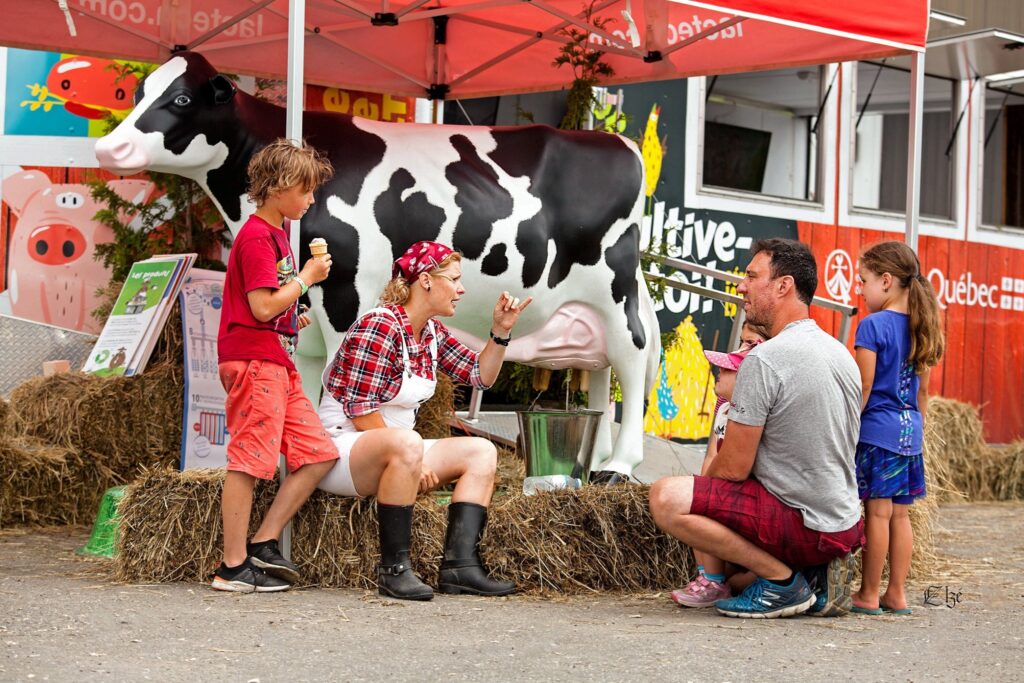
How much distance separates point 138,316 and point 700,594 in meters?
3.27

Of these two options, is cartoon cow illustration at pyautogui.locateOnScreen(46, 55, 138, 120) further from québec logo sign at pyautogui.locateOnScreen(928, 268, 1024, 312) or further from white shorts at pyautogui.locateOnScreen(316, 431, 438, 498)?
québec logo sign at pyautogui.locateOnScreen(928, 268, 1024, 312)

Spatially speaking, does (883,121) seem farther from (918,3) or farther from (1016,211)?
(918,3)

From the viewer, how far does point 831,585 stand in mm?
4543

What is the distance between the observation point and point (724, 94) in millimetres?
10938

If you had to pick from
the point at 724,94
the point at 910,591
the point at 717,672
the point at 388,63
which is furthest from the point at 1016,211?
the point at 717,672

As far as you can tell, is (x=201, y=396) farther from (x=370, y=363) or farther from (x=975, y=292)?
(x=975, y=292)

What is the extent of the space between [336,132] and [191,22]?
3.67 ft

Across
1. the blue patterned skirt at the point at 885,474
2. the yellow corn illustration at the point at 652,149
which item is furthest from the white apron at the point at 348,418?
the yellow corn illustration at the point at 652,149

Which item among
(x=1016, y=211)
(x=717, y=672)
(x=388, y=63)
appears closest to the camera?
(x=717, y=672)

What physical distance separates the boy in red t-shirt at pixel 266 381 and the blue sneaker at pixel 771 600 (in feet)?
4.68

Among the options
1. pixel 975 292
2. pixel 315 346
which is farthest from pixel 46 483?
pixel 975 292

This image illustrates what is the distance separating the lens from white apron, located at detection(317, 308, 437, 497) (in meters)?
4.71

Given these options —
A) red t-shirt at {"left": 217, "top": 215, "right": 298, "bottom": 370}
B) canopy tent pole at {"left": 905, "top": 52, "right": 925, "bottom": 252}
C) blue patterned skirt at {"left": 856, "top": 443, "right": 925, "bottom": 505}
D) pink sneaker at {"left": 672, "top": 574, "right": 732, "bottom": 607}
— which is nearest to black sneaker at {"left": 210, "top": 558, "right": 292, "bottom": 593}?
red t-shirt at {"left": 217, "top": 215, "right": 298, "bottom": 370}

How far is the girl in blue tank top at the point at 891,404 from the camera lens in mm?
4695
